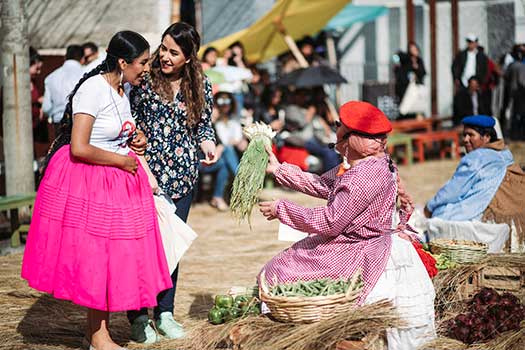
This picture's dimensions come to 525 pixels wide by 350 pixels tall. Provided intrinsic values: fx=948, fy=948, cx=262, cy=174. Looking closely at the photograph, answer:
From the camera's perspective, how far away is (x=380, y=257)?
5195 millimetres

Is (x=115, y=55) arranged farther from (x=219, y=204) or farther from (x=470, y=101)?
(x=470, y=101)

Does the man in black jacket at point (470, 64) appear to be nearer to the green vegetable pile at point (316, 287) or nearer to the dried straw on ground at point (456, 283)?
the dried straw on ground at point (456, 283)

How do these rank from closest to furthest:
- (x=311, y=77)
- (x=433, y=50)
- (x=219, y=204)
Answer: (x=219, y=204), (x=311, y=77), (x=433, y=50)

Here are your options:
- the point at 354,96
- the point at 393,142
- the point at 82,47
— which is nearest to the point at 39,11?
the point at 82,47

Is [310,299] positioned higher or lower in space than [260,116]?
lower

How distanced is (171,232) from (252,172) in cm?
59

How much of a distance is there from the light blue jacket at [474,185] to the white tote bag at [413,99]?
31.5 feet

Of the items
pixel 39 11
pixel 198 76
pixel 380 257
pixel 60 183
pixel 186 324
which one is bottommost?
pixel 186 324

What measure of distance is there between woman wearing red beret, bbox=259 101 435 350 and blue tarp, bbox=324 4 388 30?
15.6 m

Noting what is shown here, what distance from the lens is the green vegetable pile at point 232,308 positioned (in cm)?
527

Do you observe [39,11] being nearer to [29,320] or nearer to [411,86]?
[29,320]

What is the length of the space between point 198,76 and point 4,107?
4.01 metres

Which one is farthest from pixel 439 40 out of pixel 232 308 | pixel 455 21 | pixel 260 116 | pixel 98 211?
pixel 98 211

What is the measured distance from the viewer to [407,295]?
17.1 feet
